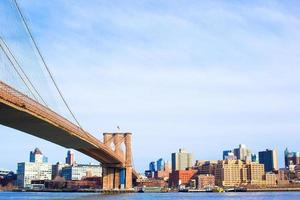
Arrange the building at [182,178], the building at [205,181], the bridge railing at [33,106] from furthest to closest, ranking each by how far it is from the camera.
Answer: the building at [182,178]
the building at [205,181]
the bridge railing at [33,106]

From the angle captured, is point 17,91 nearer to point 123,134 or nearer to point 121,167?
point 121,167

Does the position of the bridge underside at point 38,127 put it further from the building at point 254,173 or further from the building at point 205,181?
the building at point 254,173

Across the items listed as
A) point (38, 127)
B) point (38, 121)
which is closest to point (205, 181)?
point (38, 127)

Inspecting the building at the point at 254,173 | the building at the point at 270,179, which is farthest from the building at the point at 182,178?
the building at the point at 270,179

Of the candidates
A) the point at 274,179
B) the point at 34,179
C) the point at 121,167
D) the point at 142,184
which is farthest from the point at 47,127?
the point at 34,179

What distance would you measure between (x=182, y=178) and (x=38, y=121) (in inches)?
5693

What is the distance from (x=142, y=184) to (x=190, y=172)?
1745 inches

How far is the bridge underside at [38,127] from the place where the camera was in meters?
33.4

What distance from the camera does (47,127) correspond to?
4066 cm

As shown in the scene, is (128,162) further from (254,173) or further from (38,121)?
(254,173)

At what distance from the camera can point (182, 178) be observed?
178875 millimetres

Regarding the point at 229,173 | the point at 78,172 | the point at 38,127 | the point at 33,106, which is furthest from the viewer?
the point at 78,172

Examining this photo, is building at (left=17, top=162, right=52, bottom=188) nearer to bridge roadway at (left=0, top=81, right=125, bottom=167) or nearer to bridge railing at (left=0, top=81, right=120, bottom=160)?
bridge roadway at (left=0, top=81, right=125, bottom=167)

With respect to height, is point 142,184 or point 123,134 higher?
point 123,134
